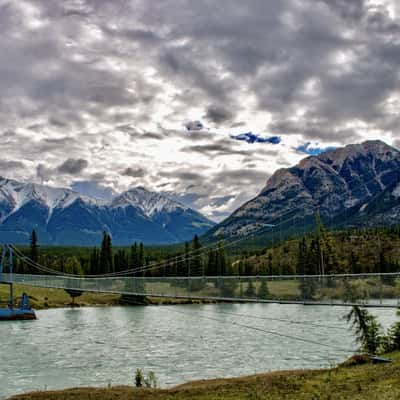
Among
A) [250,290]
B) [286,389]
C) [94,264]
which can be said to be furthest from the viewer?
[94,264]

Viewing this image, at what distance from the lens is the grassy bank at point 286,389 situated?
1391 centimetres

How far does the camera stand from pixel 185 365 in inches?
997

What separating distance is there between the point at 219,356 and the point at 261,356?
2.34 m

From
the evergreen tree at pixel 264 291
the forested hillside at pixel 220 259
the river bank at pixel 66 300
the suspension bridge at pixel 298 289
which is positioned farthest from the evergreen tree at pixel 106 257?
the evergreen tree at pixel 264 291

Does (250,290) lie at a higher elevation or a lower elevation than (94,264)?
lower

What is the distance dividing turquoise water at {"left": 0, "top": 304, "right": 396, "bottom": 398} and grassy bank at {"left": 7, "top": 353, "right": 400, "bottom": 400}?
377 centimetres

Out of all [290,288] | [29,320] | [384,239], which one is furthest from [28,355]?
[384,239]

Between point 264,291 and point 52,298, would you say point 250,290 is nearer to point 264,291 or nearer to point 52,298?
point 264,291

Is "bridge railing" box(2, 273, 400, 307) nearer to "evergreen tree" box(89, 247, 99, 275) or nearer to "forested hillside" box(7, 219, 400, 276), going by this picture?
"forested hillside" box(7, 219, 400, 276)

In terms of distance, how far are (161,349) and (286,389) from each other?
1720 cm

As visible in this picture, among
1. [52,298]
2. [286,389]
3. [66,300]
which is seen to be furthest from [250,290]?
[52,298]

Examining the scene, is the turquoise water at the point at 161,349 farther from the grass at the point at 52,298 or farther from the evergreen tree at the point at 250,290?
the grass at the point at 52,298

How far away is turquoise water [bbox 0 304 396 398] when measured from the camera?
76.0 ft

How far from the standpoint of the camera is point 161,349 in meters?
31.4
